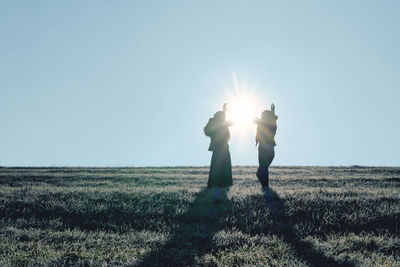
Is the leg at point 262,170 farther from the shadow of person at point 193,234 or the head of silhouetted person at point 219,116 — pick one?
the shadow of person at point 193,234

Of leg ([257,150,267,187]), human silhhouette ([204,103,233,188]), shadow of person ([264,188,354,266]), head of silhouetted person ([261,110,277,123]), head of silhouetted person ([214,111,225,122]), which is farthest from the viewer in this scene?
head of silhouetted person ([214,111,225,122])

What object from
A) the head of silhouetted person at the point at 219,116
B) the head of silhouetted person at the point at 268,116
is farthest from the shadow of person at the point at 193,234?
the head of silhouetted person at the point at 268,116

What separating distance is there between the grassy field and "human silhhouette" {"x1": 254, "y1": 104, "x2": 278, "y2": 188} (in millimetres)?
2621

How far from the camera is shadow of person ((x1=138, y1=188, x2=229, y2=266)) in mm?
5641

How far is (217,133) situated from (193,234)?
762 centimetres

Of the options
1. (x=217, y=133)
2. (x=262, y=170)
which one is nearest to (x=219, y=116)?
(x=217, y=133)

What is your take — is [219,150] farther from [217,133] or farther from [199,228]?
[199,228]

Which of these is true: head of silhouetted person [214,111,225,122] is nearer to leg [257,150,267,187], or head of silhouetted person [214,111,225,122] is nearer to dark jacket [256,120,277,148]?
dark jacket [256,120,277,148]

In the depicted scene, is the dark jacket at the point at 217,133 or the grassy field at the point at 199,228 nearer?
the grassy field at the point at 199,228

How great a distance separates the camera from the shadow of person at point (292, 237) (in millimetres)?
5613

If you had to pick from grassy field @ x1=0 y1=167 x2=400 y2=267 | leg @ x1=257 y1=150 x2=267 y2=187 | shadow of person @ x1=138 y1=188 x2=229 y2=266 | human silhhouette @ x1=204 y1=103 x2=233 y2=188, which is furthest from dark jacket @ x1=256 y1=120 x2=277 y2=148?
shadow of person @ x1=138 y1=188 x2=229 y2=266

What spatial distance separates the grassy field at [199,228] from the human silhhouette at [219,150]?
2.39 metres

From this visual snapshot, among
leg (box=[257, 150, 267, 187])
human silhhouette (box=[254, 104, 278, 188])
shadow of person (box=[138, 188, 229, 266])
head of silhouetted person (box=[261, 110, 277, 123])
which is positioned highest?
head of silhouetted person (box=[261, 110, 277, 123])

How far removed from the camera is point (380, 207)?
9.14 meters
